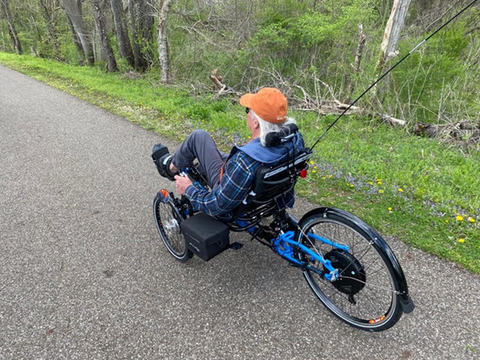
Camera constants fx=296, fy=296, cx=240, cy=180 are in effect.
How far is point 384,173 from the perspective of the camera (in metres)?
3.73

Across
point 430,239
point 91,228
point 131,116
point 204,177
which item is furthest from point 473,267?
point 131,116

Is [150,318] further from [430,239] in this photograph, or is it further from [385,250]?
[430,239]

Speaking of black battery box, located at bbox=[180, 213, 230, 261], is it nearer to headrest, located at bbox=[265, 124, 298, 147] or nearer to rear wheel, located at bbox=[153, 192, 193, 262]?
rear wheel, located at bbox=[153, 192, 193, 262]

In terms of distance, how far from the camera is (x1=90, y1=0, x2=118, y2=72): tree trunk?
1082 centimetres

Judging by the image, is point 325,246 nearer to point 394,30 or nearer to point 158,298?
point 158,298

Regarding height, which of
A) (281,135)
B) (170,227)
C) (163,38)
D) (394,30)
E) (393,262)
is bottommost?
(170,227)

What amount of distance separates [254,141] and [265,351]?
53.9 inches

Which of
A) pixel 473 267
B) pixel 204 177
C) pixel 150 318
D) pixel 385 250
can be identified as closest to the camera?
pixel 385 250

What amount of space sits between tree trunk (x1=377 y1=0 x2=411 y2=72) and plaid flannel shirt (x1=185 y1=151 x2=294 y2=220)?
17.9ft

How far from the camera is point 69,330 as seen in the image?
2100 mm

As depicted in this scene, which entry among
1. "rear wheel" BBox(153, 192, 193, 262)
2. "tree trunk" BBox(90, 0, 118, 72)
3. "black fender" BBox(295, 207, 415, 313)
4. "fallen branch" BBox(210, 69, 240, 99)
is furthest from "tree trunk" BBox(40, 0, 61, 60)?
"black fender" BBox(295, 207, 415, 313)

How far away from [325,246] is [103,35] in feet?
40.4

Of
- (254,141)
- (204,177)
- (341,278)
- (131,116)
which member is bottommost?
(131,116)

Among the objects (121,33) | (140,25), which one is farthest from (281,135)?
(121,33)
